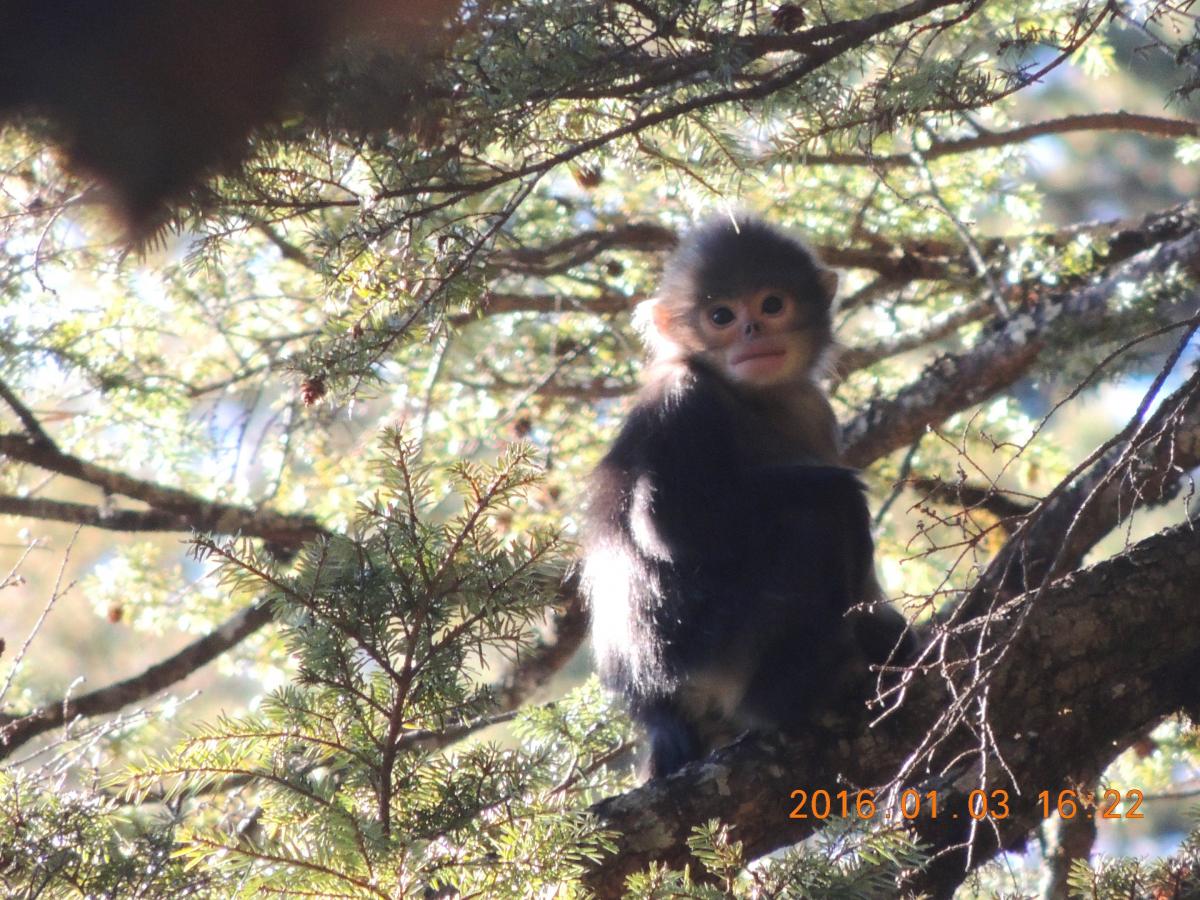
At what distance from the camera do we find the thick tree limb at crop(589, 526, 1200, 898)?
2344mm

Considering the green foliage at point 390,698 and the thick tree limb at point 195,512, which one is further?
the thick tree limb at point 195,512

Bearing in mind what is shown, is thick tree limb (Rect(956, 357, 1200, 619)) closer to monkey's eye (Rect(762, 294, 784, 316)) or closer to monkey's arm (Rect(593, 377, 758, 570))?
monkey's arm (Rect(593, 377, 758, 570))

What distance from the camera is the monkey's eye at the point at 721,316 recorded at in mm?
3812

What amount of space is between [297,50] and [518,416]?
279 centimetres

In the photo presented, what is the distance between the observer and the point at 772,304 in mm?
3873

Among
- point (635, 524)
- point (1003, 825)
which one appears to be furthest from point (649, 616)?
point (1003, 825)

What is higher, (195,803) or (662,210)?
(662,210)

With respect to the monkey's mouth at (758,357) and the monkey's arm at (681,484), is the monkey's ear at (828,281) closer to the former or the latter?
the monkey's mouth at (758,357)

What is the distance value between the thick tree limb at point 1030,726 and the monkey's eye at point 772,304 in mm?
1426

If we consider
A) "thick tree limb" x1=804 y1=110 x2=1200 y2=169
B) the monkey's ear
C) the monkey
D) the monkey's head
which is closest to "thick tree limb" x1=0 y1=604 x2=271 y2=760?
the monkey

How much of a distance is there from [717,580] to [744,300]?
42.6 inches

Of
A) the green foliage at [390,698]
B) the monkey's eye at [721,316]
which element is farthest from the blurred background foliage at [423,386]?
the monkey's eye at [721,316]

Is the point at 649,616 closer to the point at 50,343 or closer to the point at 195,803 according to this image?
the point at 195,803

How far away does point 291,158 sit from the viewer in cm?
231
